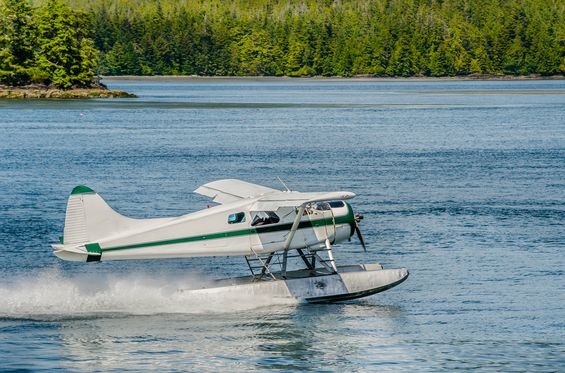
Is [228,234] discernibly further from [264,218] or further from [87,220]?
[87,220]

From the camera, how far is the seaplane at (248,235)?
22000 mm

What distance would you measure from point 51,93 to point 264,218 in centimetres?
11179

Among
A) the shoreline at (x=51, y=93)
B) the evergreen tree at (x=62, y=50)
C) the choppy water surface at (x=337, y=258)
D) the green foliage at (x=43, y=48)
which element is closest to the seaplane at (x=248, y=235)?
the choppy water surface at (x=337, y=258)

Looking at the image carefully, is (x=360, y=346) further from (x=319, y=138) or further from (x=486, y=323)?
(x=319, y=138)

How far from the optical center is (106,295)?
23.5 m

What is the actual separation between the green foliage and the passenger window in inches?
4314

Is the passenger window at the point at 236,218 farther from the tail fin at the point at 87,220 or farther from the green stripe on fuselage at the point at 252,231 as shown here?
the tail fin at the point at 87,220

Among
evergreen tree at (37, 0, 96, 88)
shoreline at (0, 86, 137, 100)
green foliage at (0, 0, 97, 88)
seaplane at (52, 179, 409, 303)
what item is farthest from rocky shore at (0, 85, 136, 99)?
seaplane at (52, 179, 409, 303)

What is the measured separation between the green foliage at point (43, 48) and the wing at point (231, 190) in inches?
4216

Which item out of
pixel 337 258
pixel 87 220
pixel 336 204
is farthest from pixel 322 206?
pixel 337 258

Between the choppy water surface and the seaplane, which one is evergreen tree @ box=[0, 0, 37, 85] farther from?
the seaplane

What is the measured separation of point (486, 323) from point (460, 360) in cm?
277

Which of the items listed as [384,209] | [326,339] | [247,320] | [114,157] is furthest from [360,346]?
[114,157]

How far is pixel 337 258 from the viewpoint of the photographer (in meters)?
29.3
